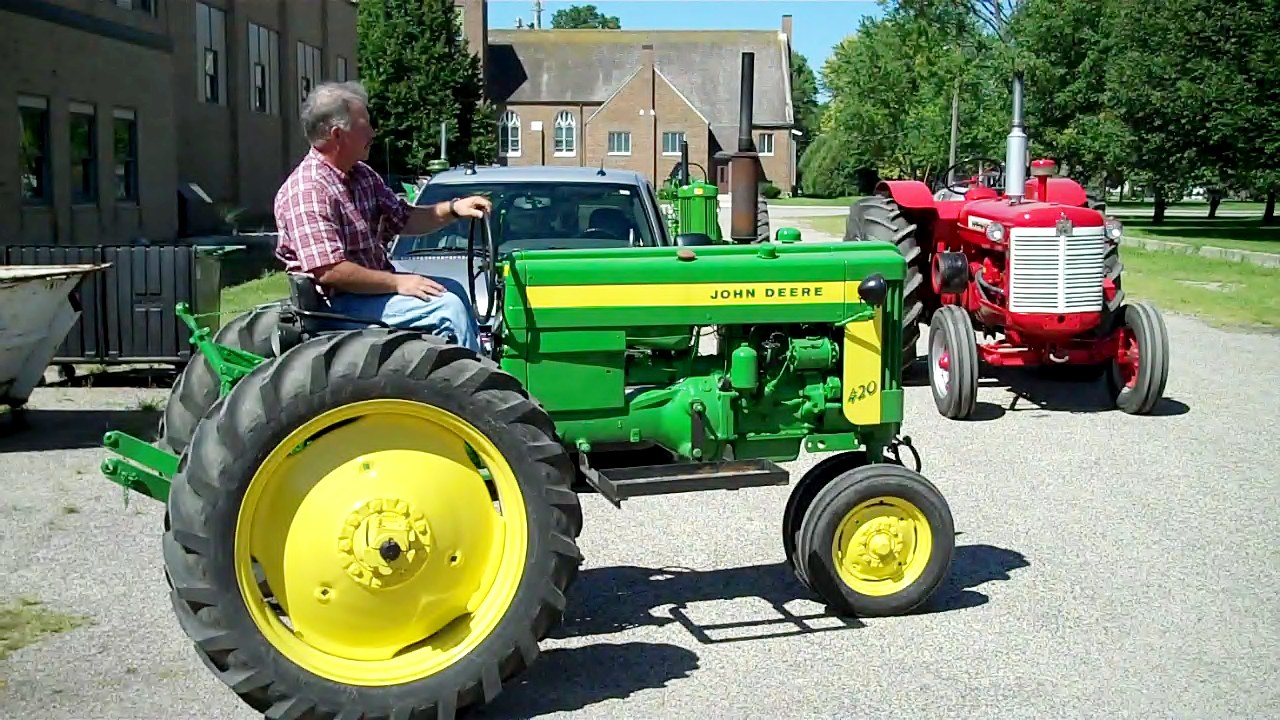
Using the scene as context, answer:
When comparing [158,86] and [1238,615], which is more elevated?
[158,86]

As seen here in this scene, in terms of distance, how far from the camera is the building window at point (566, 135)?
281 feet

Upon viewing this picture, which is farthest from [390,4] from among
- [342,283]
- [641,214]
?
[342,283]

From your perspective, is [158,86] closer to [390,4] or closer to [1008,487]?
[1008,487]

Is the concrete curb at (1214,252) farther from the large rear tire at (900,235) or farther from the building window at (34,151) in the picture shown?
the building window at (34,151)

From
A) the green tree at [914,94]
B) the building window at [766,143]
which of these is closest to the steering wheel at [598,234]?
the green tree at [914,94]

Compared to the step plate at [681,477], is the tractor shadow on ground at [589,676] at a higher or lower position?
lower

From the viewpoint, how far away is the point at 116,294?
11477 millimetres

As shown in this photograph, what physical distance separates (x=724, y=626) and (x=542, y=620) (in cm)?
122

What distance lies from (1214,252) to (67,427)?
22277 mm

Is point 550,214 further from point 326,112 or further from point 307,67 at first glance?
point 307,67

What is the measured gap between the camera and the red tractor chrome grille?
10156 millimetres

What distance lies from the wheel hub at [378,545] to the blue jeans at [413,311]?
2.49 ft

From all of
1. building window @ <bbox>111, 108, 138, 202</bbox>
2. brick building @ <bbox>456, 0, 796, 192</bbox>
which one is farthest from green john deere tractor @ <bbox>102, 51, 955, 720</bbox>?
brick building @ <bbox>456, 0, 796, 192</bbox>

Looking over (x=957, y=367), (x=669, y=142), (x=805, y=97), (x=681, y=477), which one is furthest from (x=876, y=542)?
(x=805, y=97)
